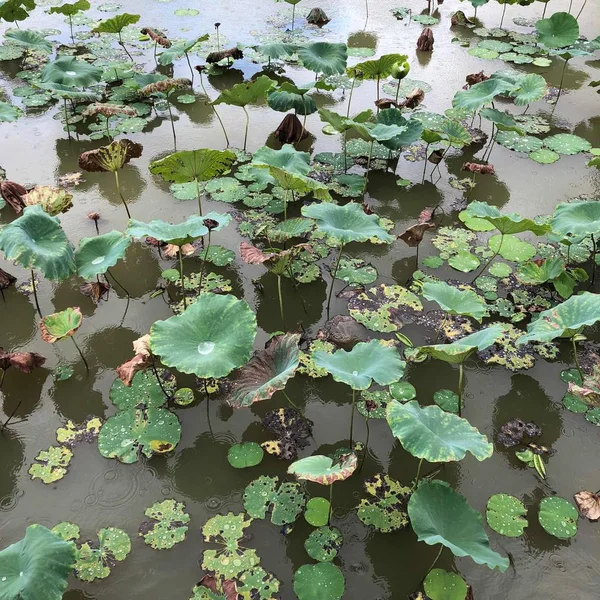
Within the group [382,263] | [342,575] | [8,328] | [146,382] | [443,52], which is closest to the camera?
[342,575]

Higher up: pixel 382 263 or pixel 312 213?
pixel 312 213

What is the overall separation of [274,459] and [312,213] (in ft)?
5.22

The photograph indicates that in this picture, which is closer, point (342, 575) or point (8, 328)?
point (342, 575)

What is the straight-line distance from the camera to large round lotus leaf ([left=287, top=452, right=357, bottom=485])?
238 cm

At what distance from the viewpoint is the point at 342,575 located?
2547 millimetres

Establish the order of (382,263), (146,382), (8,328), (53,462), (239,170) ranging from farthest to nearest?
(239,170) < (382,263) < (8,328) < (146,382) < (53,462)

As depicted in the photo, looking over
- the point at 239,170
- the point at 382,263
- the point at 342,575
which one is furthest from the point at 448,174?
the point at 342,575

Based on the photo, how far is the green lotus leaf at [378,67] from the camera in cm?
548

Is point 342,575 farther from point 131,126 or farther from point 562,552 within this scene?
point 131,126

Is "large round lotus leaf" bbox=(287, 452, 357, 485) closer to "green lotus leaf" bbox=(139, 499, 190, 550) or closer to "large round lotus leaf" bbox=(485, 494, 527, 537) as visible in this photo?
"green lotus leaf" bbox=(139, 499, 190, 550)

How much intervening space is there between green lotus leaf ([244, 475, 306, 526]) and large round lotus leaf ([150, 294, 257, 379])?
2.20ft

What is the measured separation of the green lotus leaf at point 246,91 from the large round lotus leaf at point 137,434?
3.26m

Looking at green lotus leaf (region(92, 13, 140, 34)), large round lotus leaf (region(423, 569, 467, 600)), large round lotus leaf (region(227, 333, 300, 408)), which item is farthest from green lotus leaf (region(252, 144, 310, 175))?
green lotus leaf (region(92, 13, 140, 34))

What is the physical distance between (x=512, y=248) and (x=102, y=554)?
3.64 m
